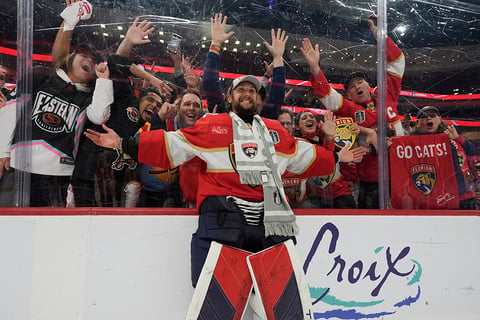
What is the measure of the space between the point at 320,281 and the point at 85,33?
1.92 metres

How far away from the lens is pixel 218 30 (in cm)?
241

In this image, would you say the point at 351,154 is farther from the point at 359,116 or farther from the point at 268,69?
the point at 268,69

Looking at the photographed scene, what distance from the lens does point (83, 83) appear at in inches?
85.9

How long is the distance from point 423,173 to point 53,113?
7.71ft

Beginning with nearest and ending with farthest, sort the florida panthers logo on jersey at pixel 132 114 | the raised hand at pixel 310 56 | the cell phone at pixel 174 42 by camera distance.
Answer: the florida panthers logo on jersey at pixel 132 114 → the cell phone at pixel 174 42 → the raised hand at pixel 310 56

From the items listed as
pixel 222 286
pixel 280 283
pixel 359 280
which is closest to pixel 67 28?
pixel 222 286

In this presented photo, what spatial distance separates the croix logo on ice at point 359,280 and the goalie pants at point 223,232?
54 centimetres

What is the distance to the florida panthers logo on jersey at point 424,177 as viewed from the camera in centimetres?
270

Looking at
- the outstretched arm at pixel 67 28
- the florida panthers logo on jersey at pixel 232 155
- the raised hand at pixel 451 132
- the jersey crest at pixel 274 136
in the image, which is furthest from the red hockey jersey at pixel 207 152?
the raised hand at pixel 451 132

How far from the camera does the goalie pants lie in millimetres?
1816

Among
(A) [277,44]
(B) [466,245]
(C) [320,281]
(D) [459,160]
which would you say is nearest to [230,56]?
(A) [277,44]

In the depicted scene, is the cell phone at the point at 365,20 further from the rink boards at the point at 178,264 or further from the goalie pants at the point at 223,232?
the goalie pants at the point at 223,232

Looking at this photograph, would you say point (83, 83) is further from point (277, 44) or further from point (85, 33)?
point (277, 44)

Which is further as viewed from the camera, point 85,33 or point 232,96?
point 85,33
